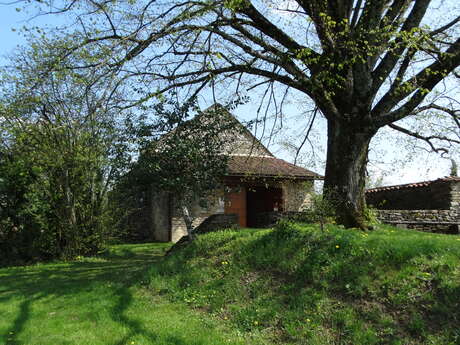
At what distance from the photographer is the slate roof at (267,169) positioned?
16148 mm

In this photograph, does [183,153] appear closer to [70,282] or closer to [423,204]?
[70,282]

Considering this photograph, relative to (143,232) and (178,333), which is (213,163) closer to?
(178,333)

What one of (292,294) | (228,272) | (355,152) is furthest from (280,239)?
(355,152)

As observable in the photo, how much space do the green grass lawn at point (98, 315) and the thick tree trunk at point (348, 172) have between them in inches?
175

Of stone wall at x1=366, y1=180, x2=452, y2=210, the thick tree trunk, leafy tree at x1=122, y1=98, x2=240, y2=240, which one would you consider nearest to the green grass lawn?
leafy tree at x1=122, y1=98, x2=240, y2=240

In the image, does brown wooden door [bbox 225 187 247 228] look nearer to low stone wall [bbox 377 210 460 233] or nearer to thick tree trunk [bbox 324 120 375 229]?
low stone wall [bbox 377 210 460 233]

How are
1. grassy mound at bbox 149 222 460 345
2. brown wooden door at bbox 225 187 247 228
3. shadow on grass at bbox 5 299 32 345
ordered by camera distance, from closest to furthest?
grassy mound at bbox 149 222 460 345 → shadow on grass at bbox 5 299 32 345 → brown wooden door at bbox 225 187 247 228

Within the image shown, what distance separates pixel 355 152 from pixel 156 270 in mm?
5151

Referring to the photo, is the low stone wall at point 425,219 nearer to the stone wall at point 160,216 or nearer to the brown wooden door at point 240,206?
the brown wooden door at point 240,206

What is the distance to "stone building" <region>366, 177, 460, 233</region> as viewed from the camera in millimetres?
13663

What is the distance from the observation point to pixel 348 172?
9.06 m

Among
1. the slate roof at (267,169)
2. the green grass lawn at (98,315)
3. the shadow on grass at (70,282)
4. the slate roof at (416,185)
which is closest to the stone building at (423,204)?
the slate roof at (416,185)

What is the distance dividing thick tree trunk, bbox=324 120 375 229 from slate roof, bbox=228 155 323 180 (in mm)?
6312

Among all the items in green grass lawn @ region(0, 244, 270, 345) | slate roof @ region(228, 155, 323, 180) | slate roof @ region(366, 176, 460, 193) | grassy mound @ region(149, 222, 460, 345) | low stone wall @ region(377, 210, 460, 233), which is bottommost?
green grass lawn @ region(0, 244, 270, 345)
